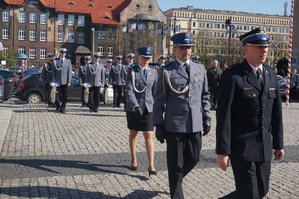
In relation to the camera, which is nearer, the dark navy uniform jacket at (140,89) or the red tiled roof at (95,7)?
the dark navy uniform jacket at (140,89)

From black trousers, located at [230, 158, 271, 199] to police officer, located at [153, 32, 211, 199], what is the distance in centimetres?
118

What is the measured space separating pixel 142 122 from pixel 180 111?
5.88ft

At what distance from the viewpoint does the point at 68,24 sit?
324ft

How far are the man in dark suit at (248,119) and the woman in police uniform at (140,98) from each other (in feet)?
9.72

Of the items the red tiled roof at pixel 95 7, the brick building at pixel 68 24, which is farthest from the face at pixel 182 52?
the red tiled roof at pixel 95 7

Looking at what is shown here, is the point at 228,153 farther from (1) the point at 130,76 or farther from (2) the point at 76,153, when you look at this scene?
(2) the point at 76,153

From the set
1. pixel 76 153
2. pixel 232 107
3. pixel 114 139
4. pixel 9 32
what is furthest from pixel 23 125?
pixel 9 32

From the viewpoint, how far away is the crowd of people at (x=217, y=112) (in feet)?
14.0

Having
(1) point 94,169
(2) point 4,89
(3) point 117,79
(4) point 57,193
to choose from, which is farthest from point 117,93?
(4) point 57,193

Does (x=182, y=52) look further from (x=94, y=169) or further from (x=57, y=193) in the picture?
(x=94, y=169)

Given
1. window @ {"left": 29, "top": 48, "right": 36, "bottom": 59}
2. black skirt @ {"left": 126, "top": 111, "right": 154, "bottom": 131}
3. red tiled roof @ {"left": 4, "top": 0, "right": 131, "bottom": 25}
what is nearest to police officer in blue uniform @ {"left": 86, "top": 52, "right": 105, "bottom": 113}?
black skirt @ {"left": 126, "top": 111, "right": 154, "bottom": 131}

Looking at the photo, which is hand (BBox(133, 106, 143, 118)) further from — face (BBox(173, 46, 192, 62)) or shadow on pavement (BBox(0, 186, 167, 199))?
face (BBox(173, 46, 192, 62))

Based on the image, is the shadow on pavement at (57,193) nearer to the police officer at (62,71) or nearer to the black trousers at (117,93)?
the police officer at (62,71)

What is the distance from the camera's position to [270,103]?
172 inches
